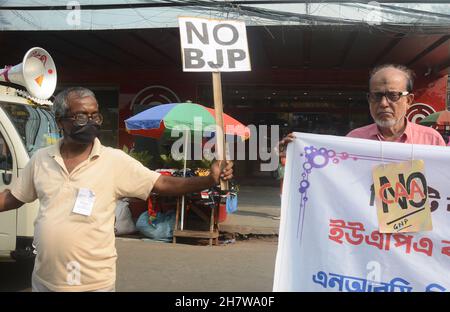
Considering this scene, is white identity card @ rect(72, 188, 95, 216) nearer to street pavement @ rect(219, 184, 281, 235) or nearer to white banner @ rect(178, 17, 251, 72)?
white banner @ rect(178, 17, 251, 72)

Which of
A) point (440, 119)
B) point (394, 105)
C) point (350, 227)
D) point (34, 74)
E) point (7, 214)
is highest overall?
point (440, 119)

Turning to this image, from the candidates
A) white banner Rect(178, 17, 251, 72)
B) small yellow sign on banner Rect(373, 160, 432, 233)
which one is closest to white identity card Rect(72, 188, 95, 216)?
white banner Rect(178, 17, 251, 72)

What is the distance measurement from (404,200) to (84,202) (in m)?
1.70

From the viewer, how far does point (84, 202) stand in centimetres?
241

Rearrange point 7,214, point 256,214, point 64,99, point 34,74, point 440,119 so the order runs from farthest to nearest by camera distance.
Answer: point 440,119 → point 256,214 → point 34,74 → point 7,214 → point 64,99

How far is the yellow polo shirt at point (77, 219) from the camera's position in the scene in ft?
7.91

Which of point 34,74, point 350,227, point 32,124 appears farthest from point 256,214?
point 350,227

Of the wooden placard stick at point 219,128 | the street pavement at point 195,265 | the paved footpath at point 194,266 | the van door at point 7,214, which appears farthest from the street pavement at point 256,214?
the wooden placard stick at point 219,128

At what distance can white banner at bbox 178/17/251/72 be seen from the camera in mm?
2742

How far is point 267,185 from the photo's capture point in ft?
48.1

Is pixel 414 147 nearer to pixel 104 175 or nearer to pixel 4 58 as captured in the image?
pixel 104 175

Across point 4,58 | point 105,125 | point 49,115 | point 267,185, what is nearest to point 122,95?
point 105,125

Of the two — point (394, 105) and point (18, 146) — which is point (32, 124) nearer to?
point (18, 146)

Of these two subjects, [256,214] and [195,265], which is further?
[256,214]
